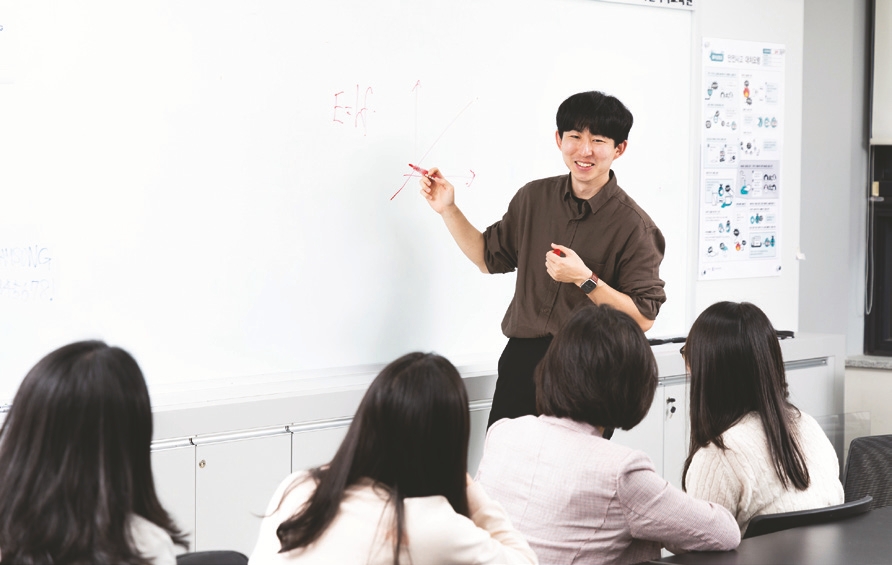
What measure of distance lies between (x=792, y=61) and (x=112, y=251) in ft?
9.71

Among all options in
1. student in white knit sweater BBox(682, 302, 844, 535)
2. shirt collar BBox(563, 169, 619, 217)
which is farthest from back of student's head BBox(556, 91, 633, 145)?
student in white knit sweater BBox(682, 302, 844, 535)

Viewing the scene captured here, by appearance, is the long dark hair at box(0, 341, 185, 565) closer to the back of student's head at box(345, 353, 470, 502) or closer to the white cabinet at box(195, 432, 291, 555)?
the back of student's head at box(345, 353, 470, 502)

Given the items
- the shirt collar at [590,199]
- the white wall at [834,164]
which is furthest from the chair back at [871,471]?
the white wall at [834,164]

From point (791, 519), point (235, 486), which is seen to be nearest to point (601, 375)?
point (791, 519)

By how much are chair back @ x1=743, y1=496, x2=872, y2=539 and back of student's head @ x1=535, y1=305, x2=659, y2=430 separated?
1.21ft

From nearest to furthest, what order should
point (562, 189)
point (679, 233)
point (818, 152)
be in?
point (562, 189) → point (679, 233) → point (818, 152)

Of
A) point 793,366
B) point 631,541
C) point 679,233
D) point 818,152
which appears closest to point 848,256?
point 818,152

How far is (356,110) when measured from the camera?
3.10m

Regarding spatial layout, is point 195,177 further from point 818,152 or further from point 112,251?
point 818,152

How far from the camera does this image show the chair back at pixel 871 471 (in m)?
2.71

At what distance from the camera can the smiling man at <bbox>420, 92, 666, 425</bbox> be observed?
2998 mm

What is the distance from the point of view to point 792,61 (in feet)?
14.0

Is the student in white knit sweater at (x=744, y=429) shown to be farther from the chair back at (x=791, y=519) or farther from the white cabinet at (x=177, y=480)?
the white cabinet at (x=177, y=480)

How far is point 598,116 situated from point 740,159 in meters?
1.33
